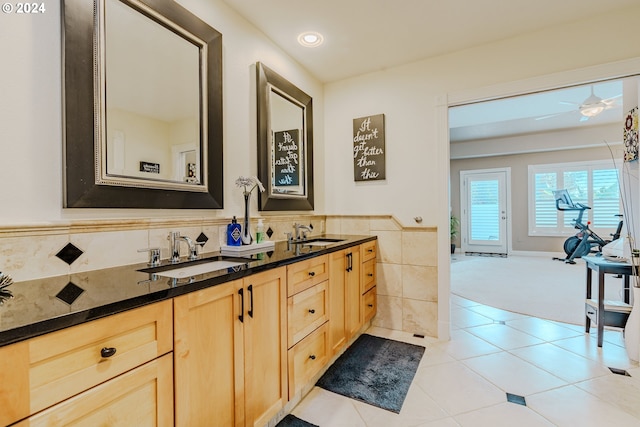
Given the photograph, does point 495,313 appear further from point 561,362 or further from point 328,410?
point 328,410

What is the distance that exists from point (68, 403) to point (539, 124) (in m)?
7.44

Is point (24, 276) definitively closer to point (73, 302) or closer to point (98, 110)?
point (73, 302)

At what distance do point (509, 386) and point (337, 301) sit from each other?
4.02 feet

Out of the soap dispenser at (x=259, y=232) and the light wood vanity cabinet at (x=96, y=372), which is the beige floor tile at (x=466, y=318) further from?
the light wood vanity cabinet at (x=96, y=372)

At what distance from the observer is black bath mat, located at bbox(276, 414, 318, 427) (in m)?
1.61

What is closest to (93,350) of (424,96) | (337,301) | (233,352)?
(233,352)

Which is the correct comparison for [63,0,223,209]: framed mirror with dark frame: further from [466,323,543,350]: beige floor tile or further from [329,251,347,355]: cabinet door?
[466,323,543,350]: beige floor tile

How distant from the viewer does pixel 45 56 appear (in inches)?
46.3

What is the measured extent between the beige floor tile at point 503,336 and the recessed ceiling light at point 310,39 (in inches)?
115

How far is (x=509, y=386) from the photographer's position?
1928 millimetres

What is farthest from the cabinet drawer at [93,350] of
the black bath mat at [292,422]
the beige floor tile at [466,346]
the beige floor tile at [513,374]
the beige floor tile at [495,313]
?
the beige floor tile at [495,313]

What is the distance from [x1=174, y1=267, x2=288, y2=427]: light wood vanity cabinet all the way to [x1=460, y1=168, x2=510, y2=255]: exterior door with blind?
23.5ft

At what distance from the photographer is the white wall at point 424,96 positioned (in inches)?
86.4

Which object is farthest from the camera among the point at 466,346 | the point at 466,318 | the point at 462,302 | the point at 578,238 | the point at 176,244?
the point at 578,238
